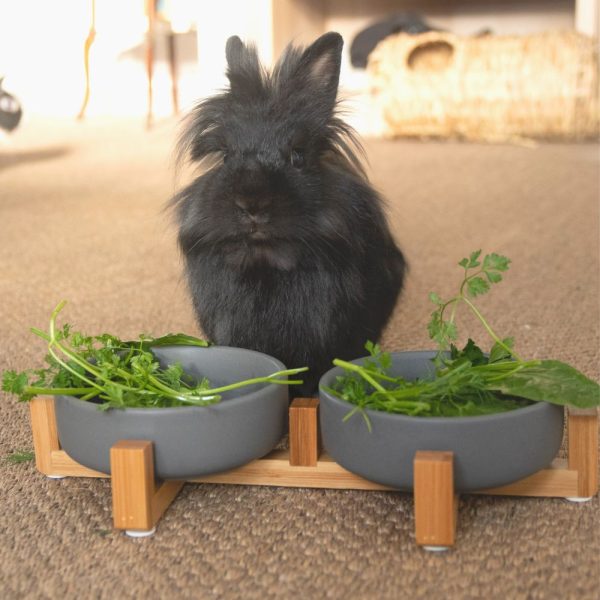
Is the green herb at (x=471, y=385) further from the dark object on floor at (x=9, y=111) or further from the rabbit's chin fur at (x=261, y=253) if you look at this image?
the dark object on floor at (x=9, y=111)

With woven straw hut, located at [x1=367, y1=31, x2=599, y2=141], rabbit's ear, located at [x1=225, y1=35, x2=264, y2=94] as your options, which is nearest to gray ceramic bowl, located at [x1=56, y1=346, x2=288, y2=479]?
rabbit's ear, located at [x1=225, y1=35, x2=264, y2=94]

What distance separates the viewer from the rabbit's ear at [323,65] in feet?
3.94

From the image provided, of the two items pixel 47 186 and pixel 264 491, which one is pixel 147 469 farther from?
pixel 47 186

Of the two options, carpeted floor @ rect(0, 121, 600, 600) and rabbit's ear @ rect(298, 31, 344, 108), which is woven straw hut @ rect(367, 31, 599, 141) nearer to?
carpeted floor @ rect(0, 121, 600, 600)

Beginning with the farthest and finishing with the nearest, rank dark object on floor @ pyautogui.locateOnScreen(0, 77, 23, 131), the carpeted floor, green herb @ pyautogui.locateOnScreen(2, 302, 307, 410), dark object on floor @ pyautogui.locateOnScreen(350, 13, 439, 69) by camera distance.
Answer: dark object on floor @ pyautogui.locateOnScreen(350, 13, 439, 69) → dark object on floor @ pyautogui.locateOnScreen(0, 77, 23, 131) → green herb @ pyautogui.locateOnScreen(2, 302, 307, 410) → the carpeted floor

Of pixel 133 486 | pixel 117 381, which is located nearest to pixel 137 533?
pixel 133 486

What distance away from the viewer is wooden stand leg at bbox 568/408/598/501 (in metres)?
1.01

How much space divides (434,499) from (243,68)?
62cm

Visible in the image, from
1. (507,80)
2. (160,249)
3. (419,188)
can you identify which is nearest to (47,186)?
(160,249)

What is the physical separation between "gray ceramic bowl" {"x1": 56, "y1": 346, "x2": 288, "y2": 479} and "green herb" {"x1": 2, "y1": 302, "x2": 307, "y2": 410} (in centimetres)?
2

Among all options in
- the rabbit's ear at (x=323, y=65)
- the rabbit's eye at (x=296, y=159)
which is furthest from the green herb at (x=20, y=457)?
the rabbit's ear at (x=323, y=65)

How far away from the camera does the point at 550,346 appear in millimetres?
1576

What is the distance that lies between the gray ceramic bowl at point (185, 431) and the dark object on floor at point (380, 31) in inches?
138

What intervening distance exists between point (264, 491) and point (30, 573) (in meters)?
0.28
